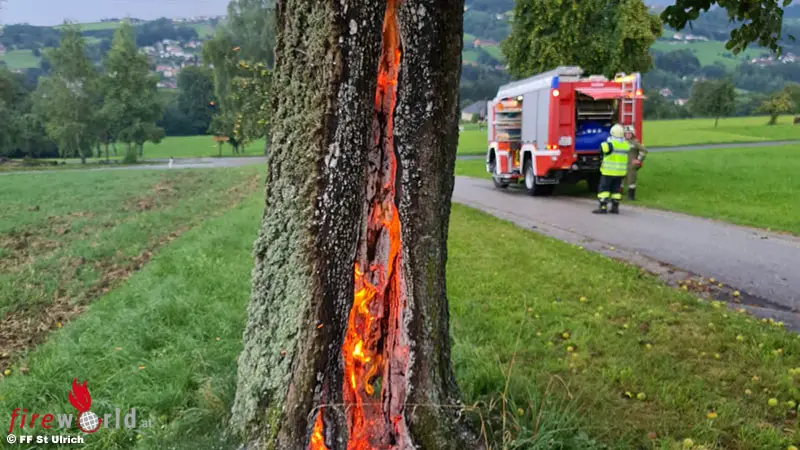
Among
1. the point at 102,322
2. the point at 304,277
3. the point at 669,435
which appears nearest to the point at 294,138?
the point at 304,277

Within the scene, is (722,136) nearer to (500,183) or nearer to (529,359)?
(500,183)

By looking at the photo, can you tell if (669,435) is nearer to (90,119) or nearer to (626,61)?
(626,61)

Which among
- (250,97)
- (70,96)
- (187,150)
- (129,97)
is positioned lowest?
(187,150)

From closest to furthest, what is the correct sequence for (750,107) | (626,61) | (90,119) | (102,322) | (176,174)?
(102,322)
(626,61)
(176,174)
(90,119)
(750,107)

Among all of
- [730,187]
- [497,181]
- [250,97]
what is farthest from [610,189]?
[250,97]

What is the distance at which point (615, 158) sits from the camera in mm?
12070

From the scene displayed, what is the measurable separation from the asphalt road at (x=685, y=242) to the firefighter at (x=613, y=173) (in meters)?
0.34

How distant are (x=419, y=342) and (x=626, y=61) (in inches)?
646

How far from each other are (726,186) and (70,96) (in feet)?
185

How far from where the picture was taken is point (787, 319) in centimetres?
541

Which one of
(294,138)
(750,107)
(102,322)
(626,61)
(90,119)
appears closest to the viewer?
(294,138)

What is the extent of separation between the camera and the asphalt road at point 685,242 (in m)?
6.82

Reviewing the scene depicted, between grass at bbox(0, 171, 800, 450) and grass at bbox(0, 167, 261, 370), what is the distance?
75 centimetres

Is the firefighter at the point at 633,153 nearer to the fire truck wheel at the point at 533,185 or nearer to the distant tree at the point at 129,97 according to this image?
the fire truck wheel at the point at 533,185
